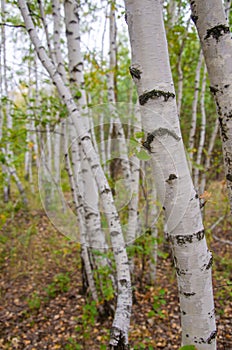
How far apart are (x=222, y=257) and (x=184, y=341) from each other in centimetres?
315

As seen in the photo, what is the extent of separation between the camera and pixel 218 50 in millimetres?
1080

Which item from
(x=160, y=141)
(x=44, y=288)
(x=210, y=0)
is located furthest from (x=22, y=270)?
(x=210, y=0)

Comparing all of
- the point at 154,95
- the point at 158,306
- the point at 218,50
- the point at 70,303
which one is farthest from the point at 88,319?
the point at 218,50

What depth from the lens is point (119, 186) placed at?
2.27m

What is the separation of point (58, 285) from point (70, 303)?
1.52 feet

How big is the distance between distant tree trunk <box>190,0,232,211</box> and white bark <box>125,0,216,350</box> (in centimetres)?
23

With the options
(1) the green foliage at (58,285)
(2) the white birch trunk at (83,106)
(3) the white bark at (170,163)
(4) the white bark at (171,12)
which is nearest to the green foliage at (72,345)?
(2) the white birch trunk at (83,106)

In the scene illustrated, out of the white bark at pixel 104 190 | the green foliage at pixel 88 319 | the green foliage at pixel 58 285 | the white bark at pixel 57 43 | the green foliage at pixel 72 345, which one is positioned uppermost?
the white bark at pixel 57 43

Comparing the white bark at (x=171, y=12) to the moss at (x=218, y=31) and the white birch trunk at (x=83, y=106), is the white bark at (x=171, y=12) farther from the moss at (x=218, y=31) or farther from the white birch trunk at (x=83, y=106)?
the moss at (x=218, y=31)

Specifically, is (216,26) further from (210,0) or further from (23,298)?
(23,298)

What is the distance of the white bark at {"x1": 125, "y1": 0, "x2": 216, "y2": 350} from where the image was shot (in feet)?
3.15

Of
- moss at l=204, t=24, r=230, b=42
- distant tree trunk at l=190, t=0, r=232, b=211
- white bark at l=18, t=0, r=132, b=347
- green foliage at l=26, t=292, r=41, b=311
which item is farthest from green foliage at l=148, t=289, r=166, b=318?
moss at l=204, t=24, r=230, b=42

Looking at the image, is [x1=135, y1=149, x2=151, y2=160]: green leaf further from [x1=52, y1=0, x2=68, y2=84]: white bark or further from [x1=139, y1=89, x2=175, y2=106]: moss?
[x1=52, y1=0, x2=68, y2=84]: white bark

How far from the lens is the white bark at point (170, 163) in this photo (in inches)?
37.8
